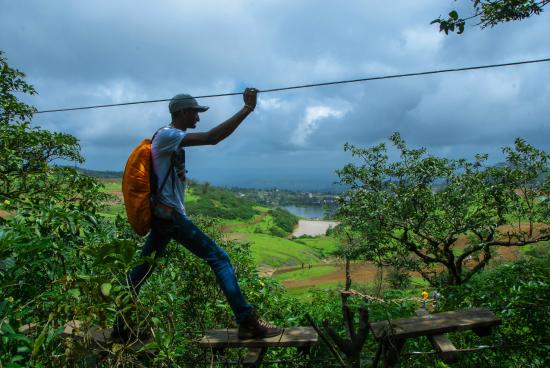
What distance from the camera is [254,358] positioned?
303 centimetres

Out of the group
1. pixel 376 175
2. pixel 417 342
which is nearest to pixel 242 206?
pixel 376 175

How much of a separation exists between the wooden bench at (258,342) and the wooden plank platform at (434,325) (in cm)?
50

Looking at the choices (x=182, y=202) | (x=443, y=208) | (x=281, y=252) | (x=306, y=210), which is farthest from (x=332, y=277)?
(x=306, y=210)

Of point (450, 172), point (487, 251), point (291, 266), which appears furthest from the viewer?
point (291, 266)

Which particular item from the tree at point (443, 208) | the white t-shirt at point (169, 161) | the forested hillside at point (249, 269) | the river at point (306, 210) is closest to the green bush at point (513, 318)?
the forested hillside at point (249, 269)

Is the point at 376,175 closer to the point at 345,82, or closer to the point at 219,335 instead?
the point at 345,82

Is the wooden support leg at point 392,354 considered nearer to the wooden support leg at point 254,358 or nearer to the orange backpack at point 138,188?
the wooden support leg at point 254,358

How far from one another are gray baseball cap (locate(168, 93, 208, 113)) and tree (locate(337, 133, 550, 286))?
11.2m

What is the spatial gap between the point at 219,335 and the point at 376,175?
12.7 metres

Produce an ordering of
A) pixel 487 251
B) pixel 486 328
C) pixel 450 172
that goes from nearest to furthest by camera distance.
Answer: pixel 486 328 → pixel 487 251 → pixel 450 172

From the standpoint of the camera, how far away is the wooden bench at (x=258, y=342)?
9.99 feet

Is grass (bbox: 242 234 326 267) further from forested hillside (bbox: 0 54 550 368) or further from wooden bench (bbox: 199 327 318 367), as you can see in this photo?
wooden bench (bbox: 199 327 318 367)

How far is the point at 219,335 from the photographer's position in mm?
3273

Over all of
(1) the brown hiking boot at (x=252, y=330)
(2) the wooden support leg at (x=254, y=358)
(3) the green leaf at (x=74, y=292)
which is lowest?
(2) the wooden support leg at (x=254, y=358)
